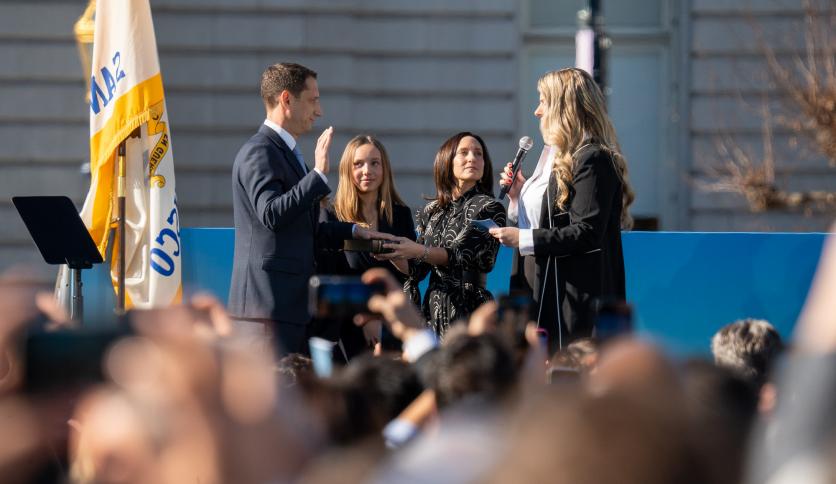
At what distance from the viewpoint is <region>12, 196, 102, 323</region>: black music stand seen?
6.57 meters

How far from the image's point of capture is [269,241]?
5.58 metres

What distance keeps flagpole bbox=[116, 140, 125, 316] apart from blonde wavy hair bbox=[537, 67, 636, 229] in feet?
11.9

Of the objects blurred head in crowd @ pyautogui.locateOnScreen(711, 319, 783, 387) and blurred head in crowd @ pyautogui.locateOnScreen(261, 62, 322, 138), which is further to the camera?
blurred head in crowd @ pyautogui.locateOnScreen(261, 62, 322, 138)

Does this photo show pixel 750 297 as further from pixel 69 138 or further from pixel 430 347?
pixel 69 138

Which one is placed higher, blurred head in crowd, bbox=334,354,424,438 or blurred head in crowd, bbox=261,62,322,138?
blurred head in crowd, bbox=261,62,322,138

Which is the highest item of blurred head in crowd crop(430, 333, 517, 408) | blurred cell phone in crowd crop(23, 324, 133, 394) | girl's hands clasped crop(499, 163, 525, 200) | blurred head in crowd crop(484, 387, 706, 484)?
girl's hands clasped crop(499, 163, 525, 200)

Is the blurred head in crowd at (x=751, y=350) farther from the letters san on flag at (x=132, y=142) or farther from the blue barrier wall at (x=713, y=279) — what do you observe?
the letters san on flag at (x=132, y=142)

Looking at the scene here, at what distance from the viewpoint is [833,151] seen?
485 inches

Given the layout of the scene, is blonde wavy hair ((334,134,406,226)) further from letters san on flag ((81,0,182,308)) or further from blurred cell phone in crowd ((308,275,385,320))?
blurred cell phone in crowd ((308,275,385,320))

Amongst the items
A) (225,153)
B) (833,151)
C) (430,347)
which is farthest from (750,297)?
(225,153)

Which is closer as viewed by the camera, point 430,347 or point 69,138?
point 430,347

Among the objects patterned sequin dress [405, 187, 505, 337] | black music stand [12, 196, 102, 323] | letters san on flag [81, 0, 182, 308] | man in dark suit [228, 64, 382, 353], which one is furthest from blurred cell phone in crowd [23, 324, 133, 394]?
letters san on flag [81, 0, 182, 308]

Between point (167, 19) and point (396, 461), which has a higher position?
point (167, 19)

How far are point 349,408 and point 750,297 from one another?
491 cm
